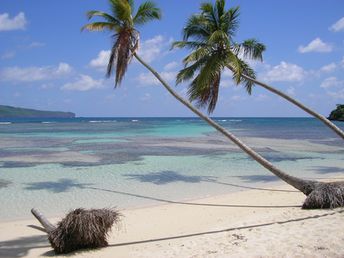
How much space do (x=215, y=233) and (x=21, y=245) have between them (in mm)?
3652

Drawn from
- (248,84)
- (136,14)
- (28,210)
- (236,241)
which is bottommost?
(28,210)

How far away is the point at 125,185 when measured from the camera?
46.3ft

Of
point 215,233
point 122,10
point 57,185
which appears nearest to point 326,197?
point 215,233

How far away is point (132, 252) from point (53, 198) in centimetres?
591

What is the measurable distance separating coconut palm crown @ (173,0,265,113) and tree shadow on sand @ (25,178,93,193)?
5.08 m

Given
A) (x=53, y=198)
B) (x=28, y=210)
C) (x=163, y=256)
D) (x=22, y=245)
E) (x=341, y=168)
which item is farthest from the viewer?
(x=341, y=168)

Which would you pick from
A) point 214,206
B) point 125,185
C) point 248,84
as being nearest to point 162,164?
point 125,185

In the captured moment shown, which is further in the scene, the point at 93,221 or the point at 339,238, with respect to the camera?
the point at 93,221

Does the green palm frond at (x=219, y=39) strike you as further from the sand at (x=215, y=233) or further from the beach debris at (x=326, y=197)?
the beach debris at (x=326, y=197)

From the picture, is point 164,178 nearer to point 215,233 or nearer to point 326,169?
point 326,169

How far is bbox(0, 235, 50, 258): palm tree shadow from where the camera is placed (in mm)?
7215

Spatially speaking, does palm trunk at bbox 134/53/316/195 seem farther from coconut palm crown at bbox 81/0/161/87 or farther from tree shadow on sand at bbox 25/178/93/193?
tree shadow on sand at bbox 25/178/93/193

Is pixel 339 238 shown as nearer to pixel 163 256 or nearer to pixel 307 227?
pixel 307 227

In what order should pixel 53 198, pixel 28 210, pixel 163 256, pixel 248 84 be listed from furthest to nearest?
pixel 248 84 → pixel 53 198 → pixel 28 210 → pixel 163 256
